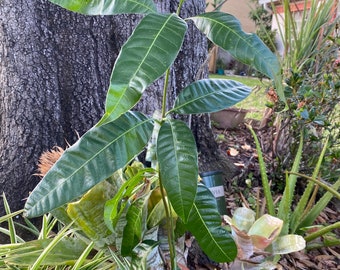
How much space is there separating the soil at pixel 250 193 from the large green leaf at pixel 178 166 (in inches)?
27.0

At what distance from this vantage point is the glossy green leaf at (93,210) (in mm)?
891

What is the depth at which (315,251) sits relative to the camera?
1.67m

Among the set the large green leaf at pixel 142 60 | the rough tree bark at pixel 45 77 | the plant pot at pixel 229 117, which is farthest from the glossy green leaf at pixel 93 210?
the plant pot at pixel 229 117

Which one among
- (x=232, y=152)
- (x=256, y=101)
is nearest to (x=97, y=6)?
(x=232, y=152)

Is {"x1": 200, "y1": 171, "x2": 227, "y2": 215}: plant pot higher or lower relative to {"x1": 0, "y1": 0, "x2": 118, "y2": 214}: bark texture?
lower

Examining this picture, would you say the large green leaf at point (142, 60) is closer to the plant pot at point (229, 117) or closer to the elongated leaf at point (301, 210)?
the elongated leaf at point (301, 210)

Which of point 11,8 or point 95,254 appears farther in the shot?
point 11,8

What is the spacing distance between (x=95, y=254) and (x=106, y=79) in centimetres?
71

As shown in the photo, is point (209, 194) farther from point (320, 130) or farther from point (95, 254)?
point (320, 130)

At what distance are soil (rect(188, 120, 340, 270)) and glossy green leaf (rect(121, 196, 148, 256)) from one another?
0.50m

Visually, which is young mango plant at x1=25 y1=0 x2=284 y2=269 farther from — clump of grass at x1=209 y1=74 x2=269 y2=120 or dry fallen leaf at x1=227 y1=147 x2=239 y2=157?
dry fallen leaf at x1=227 y1=147 x2=239 y2=157

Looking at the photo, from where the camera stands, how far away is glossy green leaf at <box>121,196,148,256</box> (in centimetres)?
88

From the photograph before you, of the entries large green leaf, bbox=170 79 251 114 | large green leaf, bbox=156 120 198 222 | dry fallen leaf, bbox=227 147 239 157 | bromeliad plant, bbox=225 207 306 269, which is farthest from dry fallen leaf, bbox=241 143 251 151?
large green leaf, bbox=156 120 198 222

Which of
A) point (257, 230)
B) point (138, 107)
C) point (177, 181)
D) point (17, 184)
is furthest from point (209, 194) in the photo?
point (17, 184)
